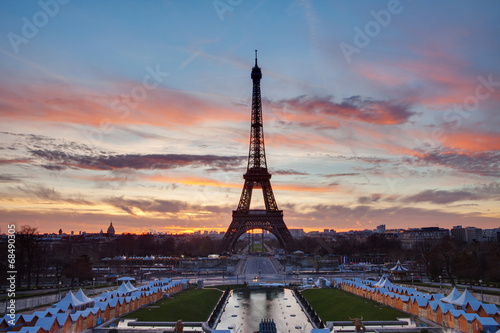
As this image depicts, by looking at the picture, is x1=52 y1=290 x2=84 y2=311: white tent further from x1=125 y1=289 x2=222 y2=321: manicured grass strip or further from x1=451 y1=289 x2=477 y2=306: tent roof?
x1=451 y1=289 x2=477 y2=306: tent roof

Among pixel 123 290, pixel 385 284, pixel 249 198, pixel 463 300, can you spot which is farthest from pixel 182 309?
pixel 249 198

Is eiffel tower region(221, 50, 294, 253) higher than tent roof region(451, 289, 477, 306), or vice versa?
eiffel tower region(221, 50, 294, 253)

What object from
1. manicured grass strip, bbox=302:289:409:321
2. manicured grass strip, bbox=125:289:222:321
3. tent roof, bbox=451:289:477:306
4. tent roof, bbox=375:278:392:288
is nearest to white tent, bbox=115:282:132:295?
manicured grass strip, bbox=125:289:222:321

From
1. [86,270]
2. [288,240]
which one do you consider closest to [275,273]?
[288,240]

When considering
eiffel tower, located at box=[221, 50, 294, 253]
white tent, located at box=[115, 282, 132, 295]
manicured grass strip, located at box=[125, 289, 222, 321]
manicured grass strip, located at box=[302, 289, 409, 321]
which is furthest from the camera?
eiffel tower, located at box=[221, 50, 294, 253]

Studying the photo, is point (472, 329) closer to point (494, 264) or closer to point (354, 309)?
point (354, 309)

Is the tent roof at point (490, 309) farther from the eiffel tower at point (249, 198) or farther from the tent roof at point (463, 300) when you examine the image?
the eiffel tower at point (249, 198)
